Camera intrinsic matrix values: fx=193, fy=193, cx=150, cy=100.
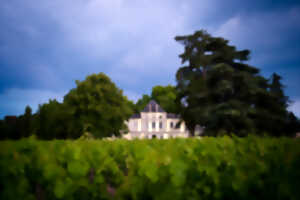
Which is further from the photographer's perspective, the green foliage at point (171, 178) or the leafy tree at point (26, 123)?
the leafy tree at point (26, 123)

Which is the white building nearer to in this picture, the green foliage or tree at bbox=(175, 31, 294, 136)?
tree at bbox=(175, 31, 294, 136)

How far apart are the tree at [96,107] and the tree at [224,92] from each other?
1064cm

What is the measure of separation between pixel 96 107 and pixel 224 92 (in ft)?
58.2

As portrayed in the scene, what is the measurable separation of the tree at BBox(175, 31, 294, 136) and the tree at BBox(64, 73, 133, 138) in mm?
10645

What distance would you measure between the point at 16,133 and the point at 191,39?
23.9 metres

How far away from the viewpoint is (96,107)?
93.4 feet

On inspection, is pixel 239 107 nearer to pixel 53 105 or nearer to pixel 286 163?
pixel 286 163

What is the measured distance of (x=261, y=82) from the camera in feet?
78.3

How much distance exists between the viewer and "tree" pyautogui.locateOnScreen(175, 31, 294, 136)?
69.9 feet

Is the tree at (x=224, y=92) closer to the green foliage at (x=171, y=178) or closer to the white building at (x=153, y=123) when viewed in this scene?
the green foliage at (x=171, y=178)

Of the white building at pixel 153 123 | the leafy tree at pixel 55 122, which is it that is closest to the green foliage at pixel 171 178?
the leafy tree at pixel 55 122

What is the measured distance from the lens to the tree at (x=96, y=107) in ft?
94.6

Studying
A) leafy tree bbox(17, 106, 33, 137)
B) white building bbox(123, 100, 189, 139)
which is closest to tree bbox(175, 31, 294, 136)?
leafy tree bbox(17, 106, 33, 137)

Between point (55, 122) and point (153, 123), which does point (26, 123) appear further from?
point (153, 123)
